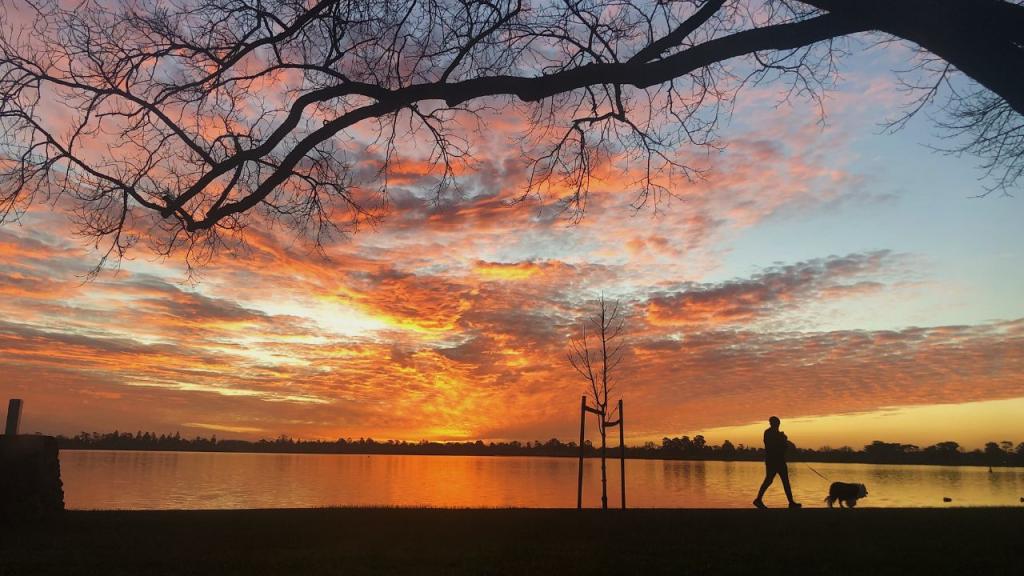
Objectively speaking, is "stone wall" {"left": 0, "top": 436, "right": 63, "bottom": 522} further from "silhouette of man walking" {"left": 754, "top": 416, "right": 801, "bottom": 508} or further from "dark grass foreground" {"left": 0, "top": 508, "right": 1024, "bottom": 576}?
"silhouette of man walking" {"left": 754, "top": 416, "right": 801, "bottom": 508}

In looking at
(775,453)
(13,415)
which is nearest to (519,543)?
(775,453)

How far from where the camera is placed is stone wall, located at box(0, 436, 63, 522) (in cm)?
1138

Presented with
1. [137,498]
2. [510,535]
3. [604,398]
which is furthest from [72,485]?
[510,535]

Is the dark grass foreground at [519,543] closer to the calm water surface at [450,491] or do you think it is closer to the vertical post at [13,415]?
the vertical post at [13,415]

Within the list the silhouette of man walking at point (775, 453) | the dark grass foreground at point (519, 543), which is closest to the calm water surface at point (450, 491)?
the silhouette of man walking at point (775, 453)

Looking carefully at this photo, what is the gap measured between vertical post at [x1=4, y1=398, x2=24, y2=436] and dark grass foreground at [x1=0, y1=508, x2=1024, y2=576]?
2049 millimetres

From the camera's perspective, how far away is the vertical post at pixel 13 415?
13000mm

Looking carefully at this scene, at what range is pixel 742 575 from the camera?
7195 mm

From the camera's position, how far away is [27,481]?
38.0ft

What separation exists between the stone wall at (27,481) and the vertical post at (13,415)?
106cm

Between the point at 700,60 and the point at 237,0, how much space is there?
4.53 metres

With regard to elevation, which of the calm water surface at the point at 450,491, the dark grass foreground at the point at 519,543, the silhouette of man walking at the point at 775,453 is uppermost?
the silhouette of man walking at the point at 775,453

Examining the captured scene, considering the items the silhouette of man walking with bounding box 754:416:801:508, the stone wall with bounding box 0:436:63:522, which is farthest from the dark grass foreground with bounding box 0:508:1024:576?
the silhouette of man walking with bounding box 754:416:801:508

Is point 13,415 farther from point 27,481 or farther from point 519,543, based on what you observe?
point 519,543
